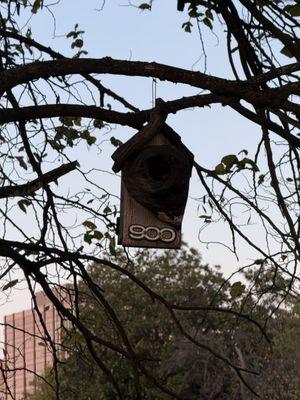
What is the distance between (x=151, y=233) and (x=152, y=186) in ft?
0.66

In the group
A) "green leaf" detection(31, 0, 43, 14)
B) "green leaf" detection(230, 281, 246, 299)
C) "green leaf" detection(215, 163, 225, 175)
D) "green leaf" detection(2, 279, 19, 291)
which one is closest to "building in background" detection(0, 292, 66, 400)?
"green leaf" detection(2, 279, 19, 291)

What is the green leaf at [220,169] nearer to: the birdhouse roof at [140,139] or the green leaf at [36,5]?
the birdhouse roof at [140,139]

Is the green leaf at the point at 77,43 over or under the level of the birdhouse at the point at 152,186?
over

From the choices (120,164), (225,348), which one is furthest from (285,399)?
(120,164)

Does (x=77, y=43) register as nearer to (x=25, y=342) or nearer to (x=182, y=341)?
(x=25, y=342)

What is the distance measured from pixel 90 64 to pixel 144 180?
52 cm

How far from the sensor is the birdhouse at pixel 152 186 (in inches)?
142

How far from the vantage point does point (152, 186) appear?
3609 millimetres

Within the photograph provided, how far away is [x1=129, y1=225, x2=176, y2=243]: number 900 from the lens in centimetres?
368

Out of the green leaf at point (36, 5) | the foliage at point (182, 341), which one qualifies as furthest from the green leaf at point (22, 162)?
the foliage at point (182, 341)

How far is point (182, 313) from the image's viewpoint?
25.0 meters

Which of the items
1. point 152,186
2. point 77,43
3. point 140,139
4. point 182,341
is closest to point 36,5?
point 77,43

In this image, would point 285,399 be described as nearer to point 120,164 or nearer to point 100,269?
point 100,269

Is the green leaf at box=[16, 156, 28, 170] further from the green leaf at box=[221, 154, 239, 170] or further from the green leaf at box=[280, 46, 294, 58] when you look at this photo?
the green leaf at box=[280, 46, 294, 58]
